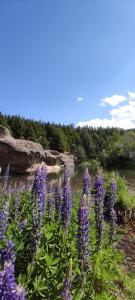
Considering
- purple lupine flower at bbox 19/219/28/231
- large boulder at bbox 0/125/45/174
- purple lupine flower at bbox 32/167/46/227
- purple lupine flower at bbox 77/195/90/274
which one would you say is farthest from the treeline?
purple lupine flower at bbox 77/195/90/274

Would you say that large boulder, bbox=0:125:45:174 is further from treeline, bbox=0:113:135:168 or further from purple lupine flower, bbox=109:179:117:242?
purple lupine flower, bbox=109:179:117:242

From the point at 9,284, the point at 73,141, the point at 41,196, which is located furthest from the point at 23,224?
the point at 73,141

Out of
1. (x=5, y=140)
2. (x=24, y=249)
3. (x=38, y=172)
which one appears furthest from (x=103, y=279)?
(x=5, y=140)

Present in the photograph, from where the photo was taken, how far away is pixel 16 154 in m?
44.0

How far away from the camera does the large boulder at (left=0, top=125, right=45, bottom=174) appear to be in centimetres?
4391

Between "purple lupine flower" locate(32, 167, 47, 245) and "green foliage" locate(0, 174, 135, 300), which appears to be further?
"purple lupine flower" locate(32, 167, 47, 245)

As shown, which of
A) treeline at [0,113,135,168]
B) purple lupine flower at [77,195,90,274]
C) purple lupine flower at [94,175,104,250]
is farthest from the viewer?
treeline at [0,113,135,168]

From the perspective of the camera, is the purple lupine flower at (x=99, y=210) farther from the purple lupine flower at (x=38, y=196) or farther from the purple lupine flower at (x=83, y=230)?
the purple lupine flower at (x=83, y=230)

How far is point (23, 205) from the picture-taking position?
905cm

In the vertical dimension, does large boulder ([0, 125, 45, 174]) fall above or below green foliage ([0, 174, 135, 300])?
above

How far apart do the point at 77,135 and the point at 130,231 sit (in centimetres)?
10371

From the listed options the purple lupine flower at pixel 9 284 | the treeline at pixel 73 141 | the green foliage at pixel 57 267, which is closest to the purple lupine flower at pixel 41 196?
the green foliage at pixel 57 267

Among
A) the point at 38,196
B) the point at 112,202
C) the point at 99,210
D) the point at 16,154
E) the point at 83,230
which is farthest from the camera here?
the point at 16,154

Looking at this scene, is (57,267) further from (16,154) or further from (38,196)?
(16,154)
